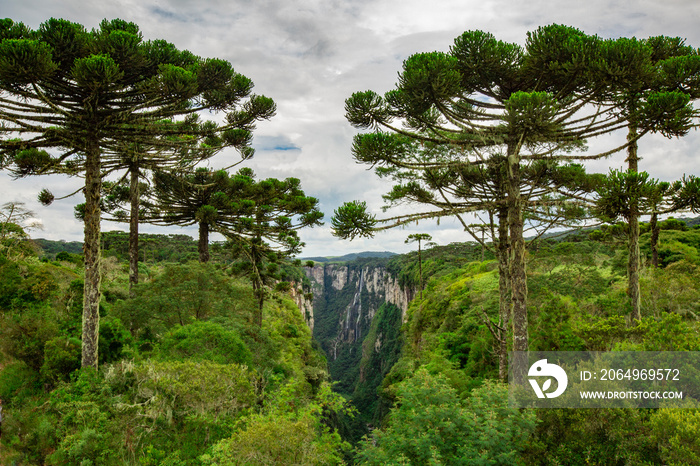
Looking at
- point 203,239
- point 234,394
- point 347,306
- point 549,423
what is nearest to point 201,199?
point 203,239

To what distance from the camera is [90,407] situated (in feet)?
25.9

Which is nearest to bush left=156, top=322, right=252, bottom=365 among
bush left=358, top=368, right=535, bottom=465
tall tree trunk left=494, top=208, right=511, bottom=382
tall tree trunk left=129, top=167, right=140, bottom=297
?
tall tree trunk left=129, top=167, right=140, bottom=297

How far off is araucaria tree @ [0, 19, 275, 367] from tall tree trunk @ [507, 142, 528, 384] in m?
7.53

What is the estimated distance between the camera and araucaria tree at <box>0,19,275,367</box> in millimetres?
7102

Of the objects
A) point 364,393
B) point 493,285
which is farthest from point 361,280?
point 493,285

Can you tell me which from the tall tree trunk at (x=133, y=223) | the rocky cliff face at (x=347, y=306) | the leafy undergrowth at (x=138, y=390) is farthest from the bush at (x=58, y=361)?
the rocky cliff face at (x=347, y=306)

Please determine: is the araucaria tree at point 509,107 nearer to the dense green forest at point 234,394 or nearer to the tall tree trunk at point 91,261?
the dense green forest at point 234,394

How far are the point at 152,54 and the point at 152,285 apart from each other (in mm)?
8366

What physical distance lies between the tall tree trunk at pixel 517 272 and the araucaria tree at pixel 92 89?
24.7 ft

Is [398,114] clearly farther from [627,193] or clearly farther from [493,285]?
[493,285]

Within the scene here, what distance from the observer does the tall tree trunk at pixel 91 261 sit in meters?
8.72

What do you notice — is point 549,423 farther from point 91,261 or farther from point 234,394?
point 91,261

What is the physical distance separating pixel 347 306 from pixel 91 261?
13247 cm

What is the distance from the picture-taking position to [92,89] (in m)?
7.79
